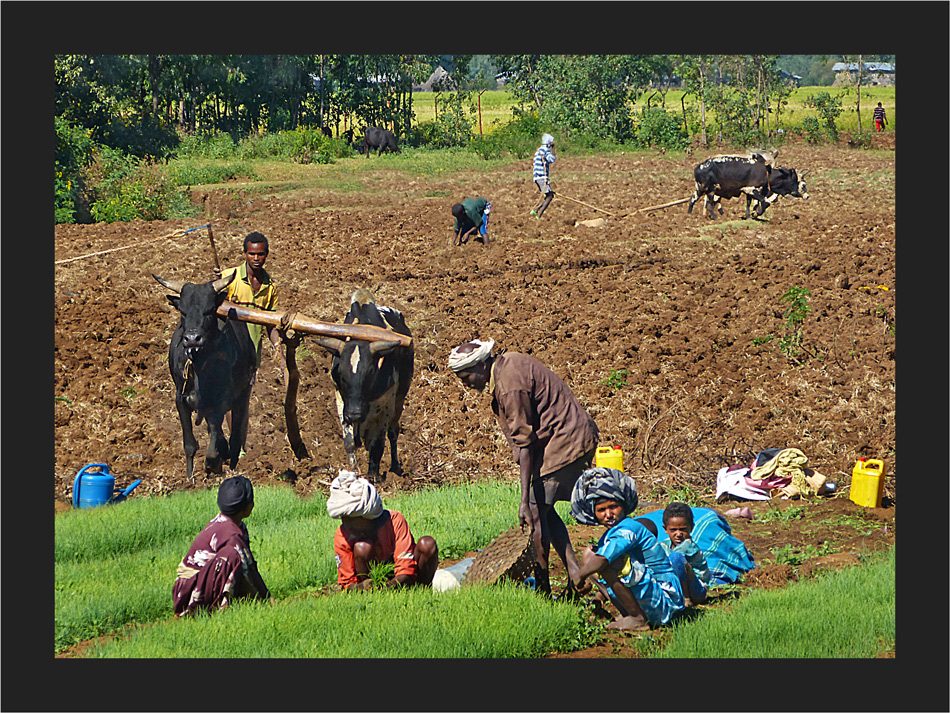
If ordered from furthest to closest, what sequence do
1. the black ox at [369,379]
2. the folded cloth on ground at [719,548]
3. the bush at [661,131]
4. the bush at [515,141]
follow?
the bush at [661,131]
the bush at [515,141]
the black ox at [369,379]
the folded cloth on ground at [719,548]

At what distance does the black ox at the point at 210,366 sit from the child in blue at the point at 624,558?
414cm

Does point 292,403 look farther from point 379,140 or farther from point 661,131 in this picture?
point 661,131

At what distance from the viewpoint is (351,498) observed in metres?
7.33

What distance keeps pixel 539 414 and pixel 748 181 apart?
55.6 feet

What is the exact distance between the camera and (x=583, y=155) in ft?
109

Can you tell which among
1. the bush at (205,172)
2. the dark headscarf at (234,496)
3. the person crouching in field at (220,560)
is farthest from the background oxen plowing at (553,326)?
the dark headscarf at (234,496)

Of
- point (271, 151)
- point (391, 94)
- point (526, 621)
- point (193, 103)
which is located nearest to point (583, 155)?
point (391, 94)

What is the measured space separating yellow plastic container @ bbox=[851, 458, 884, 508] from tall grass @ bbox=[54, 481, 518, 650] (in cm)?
303

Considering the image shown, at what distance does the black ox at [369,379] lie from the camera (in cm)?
1095

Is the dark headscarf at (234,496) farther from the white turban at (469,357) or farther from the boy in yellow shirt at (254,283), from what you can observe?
the boy in yellow shirt at (254,283)

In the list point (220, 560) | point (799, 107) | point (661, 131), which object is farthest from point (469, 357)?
point (799, 107)

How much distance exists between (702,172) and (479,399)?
37.3 ft

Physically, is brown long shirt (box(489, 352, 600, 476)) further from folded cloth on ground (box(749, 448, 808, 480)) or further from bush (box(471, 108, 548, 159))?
bush (box(471, 108, 548, 159))

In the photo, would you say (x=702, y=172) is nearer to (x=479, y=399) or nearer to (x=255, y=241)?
(x=479, y=399)
